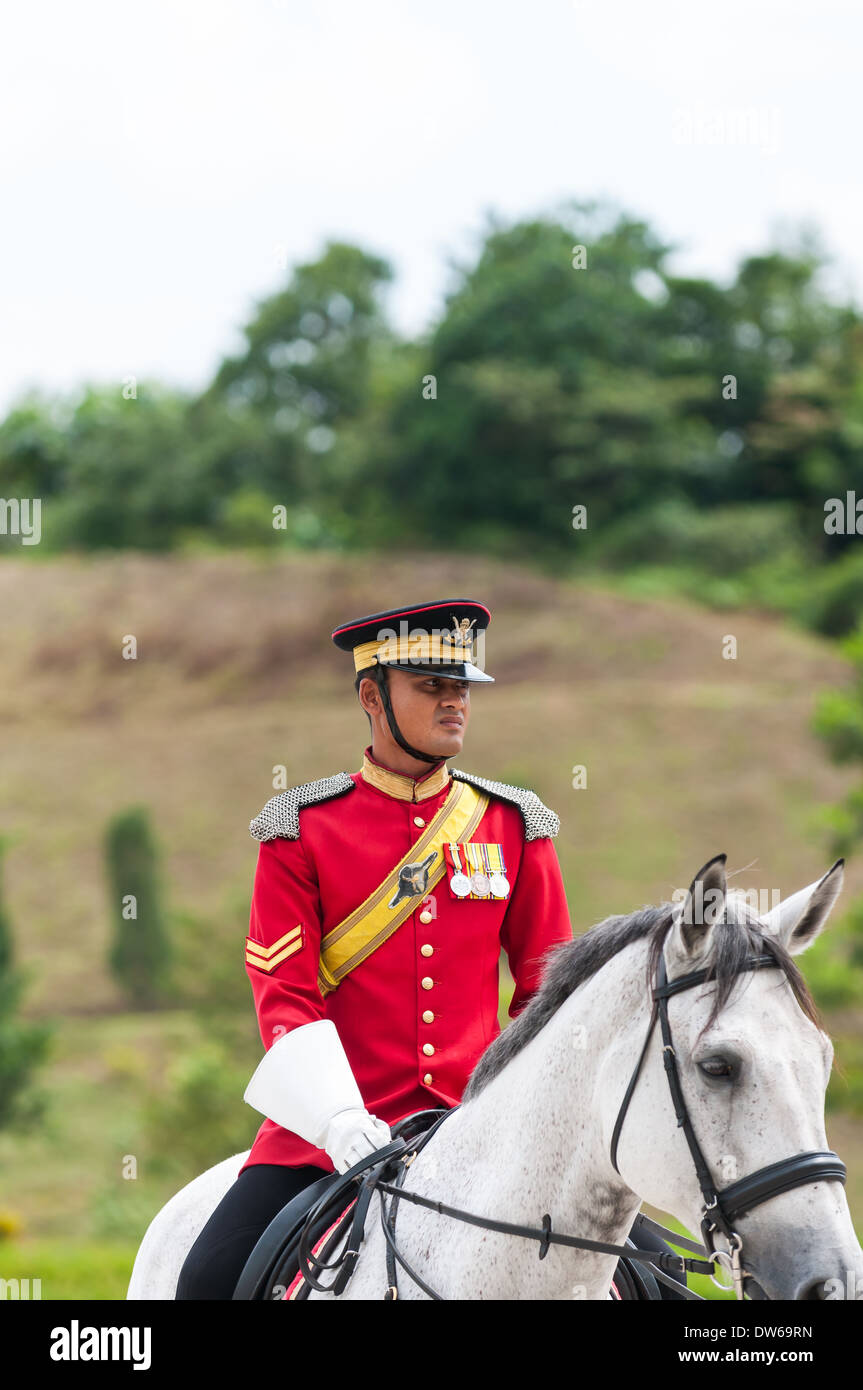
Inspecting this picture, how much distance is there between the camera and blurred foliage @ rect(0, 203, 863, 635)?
2967cm

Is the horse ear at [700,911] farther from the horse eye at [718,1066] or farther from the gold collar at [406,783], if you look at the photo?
the gold collar at [406,783]

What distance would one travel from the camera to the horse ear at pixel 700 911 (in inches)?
87.0

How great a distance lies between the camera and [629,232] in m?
34.1

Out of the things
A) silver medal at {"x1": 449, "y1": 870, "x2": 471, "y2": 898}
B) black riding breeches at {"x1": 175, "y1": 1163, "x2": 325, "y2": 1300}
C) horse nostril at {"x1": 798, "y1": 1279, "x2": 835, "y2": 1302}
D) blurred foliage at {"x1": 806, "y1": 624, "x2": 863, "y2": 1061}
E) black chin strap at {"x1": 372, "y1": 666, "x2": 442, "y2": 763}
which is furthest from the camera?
blurred foliage at {"x1": 806, "y1": 624, "x2": 863, "y2": 1061}

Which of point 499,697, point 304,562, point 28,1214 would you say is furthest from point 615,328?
point 28,1214

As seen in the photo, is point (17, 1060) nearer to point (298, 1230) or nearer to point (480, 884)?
point (298, 1230)

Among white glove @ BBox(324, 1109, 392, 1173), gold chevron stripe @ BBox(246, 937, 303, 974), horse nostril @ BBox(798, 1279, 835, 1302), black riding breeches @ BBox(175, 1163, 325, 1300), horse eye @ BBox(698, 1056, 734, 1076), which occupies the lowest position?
black riding breeches @ BBox(175, 1163, 325, 1300)

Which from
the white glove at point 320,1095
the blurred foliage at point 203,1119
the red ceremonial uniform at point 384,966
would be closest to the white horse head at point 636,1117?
the white glove at point 320,1095

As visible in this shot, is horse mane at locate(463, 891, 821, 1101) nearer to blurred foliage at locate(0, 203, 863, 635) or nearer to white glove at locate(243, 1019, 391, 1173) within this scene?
white glove at locate(243, 1019, 391, 1173)

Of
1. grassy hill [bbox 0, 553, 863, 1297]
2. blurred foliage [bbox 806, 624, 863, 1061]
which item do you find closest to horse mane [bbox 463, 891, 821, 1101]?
blurred foliage [bbox 806, 624, 863, 1061]

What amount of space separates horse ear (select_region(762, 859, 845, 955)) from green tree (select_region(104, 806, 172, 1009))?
16.4 meters

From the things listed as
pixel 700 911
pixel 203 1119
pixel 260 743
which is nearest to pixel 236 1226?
pixel 700 911

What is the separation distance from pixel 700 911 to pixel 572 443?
2816 centimetres
